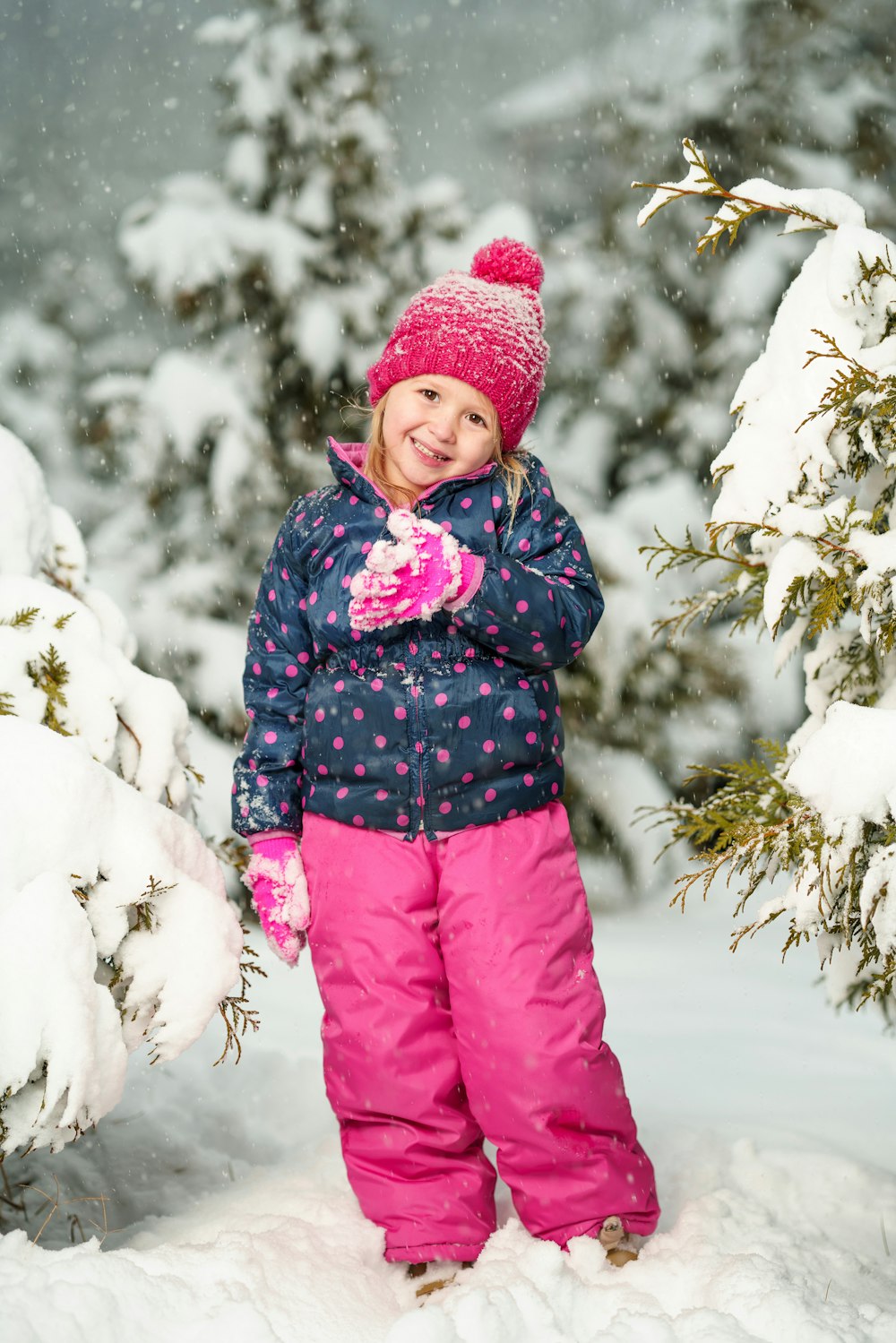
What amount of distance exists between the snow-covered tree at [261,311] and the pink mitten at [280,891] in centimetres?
240

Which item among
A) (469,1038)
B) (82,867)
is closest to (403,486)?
(82,867)

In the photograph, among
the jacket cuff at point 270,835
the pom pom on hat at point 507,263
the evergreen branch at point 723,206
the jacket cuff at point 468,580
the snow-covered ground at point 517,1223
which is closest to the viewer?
the snow-covered ground at point 517,1223

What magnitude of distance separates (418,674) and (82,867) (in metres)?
0.72

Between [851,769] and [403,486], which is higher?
[403,486]

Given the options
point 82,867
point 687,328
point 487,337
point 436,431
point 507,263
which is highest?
point 687,328

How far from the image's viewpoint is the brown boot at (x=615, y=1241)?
87.8 inches

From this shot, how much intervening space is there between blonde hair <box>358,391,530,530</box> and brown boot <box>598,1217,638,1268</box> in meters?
1.34

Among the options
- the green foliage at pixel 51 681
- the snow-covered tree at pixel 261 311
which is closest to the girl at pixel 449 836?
the green foliage at pixel 51 681

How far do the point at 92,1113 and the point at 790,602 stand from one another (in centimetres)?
140

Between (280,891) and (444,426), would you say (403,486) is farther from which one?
(280,891)

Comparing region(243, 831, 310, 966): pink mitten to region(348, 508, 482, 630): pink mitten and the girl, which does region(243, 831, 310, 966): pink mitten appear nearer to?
the girl

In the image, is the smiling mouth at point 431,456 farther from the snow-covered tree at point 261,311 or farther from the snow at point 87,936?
the snow-covered tree at point 261,311

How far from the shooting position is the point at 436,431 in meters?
2.38

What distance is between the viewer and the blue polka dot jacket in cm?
229
